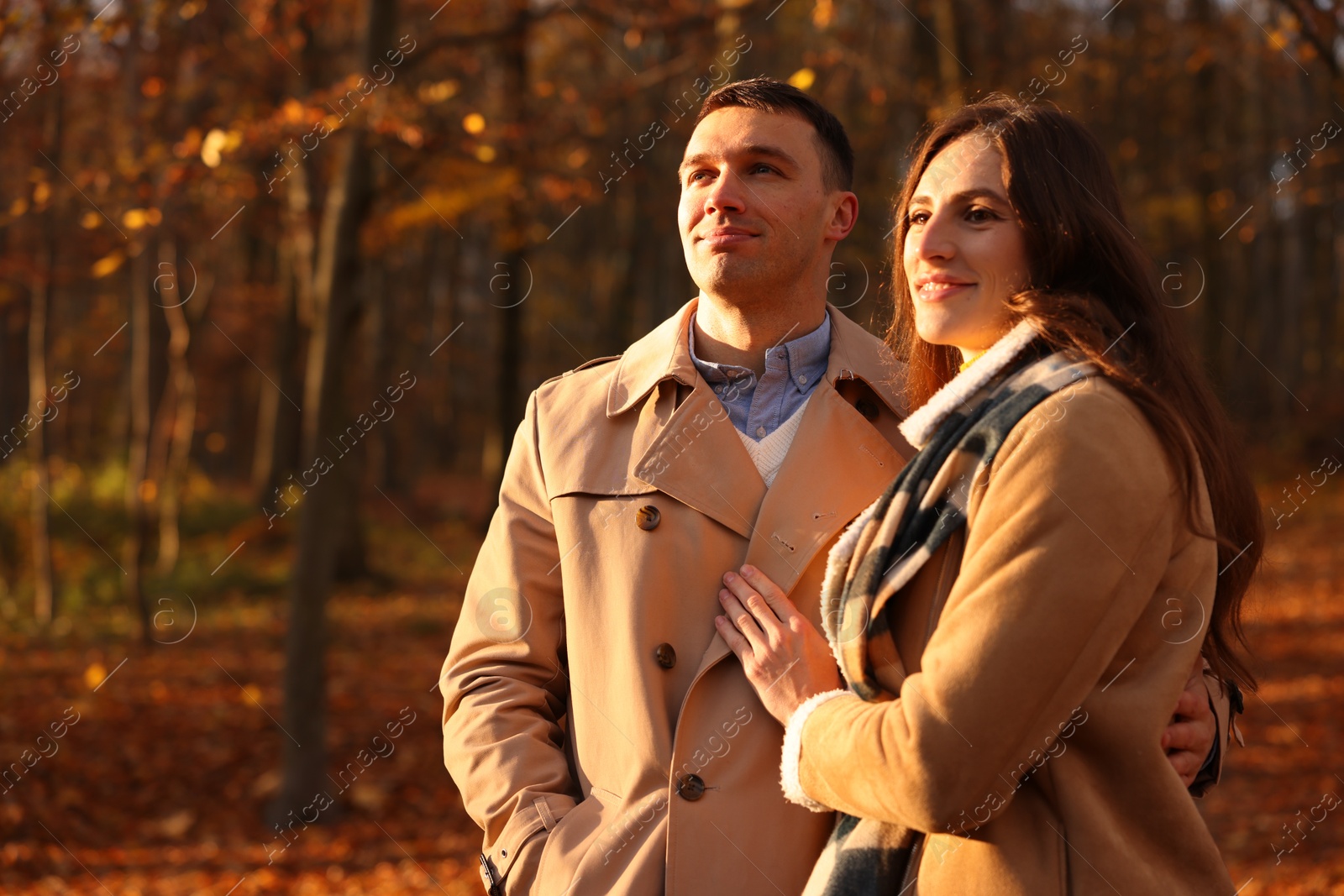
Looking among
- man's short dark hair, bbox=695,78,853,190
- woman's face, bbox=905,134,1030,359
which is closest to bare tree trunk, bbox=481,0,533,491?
man's short dark hair, bbox=695,78,853,190

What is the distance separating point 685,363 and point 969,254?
0.85m

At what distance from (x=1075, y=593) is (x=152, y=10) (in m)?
6.19

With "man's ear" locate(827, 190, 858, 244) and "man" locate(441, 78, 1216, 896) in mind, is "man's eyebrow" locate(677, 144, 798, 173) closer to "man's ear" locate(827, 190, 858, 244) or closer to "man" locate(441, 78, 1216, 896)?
"man" locate(441, 78, 1216, 896)

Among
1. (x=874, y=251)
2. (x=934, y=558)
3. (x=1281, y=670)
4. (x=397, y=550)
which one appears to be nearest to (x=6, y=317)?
(x=397, y=550)

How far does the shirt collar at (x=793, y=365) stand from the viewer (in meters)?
2.74

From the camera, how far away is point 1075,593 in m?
1.67

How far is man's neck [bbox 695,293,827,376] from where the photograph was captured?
274 cm

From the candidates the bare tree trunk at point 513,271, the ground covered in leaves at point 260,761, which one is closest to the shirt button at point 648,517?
the ground covered in leaves at point 260,761

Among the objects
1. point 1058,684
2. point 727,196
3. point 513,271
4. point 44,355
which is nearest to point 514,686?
point 727,196

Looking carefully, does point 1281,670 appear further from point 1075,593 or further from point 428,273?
point 428,273

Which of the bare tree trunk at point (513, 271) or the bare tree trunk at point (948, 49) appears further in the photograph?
the bare tree trunk at point (513, 271)

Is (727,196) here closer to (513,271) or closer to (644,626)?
(644,626)

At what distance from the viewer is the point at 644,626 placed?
2488 mm

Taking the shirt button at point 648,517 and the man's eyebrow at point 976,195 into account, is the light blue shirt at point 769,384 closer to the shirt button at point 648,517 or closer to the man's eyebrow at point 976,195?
the shirt button at point 648,517
